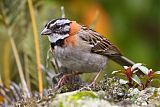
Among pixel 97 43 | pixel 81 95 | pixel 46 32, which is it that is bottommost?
pixel 81 95

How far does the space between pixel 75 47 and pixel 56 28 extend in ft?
0.59

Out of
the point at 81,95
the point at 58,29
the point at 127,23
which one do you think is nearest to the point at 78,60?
the point at 58,29

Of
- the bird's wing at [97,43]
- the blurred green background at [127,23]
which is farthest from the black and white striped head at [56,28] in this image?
the blurred green background at [127,23]

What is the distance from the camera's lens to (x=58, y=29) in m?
3.32

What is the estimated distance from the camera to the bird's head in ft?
10.7

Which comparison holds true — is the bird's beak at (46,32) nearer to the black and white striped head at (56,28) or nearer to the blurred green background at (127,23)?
the black and white striped head at (56,28)

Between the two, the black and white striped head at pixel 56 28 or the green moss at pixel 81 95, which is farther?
the black and white striped head at pixel 56 28

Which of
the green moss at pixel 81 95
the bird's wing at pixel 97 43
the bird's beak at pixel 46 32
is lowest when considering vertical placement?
the green moss at pixel 81 95

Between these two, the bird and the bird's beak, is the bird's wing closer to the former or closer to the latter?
the bird

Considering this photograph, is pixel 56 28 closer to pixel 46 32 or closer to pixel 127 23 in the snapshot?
pixel 46 32

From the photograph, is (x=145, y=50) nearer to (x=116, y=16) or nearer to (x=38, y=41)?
(x=116, y=16)

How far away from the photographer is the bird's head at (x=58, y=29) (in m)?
3.27

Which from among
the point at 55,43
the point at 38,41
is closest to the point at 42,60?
the point at 38,41

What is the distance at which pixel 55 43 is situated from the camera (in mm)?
3299
